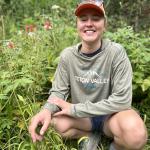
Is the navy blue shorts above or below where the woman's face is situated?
below

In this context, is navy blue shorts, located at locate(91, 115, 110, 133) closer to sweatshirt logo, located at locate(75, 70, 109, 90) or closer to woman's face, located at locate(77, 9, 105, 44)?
sweatshirt logo, located at locate(75, 70, 109, 90)

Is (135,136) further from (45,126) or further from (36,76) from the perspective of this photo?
(36,76)

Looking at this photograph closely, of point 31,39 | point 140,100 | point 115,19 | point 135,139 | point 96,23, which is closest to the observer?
point 135,139

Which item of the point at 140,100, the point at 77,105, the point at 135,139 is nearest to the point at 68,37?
the point at 140,100

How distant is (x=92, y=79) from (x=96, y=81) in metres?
0.04

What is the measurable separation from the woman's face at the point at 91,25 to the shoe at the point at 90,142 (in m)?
0.78

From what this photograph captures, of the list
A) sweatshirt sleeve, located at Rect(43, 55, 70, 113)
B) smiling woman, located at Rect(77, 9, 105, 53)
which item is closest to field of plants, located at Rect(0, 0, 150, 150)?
sweatshirt sleeve, located at Rect(43, 55, 70, 113)

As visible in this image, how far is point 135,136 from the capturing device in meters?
3.09

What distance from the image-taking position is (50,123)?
3.34 meters

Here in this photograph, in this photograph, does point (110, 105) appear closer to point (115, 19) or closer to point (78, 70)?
point (78, 70)

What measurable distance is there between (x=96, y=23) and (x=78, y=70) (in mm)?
398

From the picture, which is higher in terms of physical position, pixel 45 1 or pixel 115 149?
pixel 45 1

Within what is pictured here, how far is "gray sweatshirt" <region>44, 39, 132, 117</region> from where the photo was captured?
322 centimetres

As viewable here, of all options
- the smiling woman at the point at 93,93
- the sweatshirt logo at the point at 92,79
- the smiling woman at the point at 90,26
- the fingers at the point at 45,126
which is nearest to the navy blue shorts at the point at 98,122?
the smiling woman at the point at 93,93
